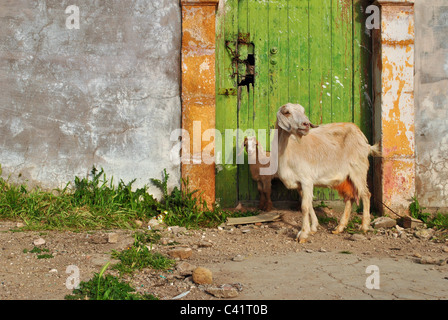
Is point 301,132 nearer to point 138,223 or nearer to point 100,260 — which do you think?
point 138,223

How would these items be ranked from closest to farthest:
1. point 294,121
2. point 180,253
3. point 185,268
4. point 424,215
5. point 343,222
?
point 185,268
point 180,253
point 294,121
point 343,222
point 424,215

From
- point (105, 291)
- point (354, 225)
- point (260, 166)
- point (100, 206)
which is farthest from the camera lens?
point (260, 166)

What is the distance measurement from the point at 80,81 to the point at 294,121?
288cm

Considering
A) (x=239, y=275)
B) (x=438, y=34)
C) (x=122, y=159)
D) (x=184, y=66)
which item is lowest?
(x=239, y=275)

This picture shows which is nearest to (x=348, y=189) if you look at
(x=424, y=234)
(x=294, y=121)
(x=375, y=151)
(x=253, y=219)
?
(x=375, y=151)

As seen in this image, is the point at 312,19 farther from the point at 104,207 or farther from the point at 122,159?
the point at 104,207

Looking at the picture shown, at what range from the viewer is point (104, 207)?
566 cm

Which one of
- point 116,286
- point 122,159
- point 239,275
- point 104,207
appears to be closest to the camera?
point 116,286

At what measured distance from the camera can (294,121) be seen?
4.94m

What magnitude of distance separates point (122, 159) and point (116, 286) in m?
2.84

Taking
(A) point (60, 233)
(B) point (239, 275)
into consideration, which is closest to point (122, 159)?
(A) point (60, 233)

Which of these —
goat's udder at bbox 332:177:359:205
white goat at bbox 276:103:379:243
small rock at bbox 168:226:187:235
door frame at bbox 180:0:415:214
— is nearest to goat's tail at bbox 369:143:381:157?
white goat at bbox 276:103:379:243

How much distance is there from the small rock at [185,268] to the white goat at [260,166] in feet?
7.61

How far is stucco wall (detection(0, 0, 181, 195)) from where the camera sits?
5.97m
